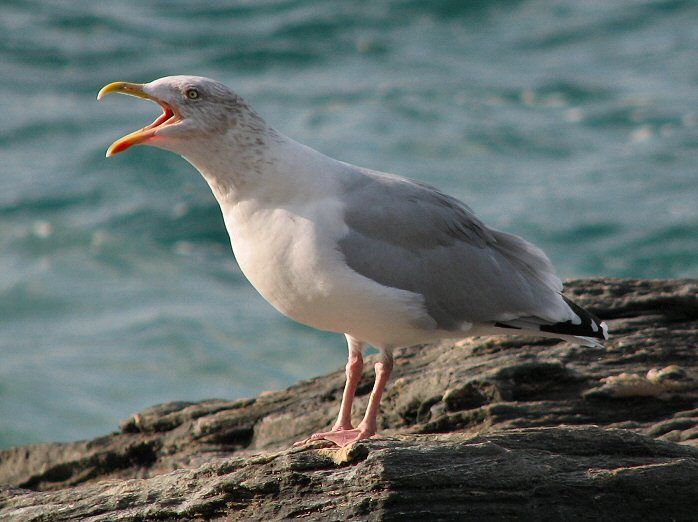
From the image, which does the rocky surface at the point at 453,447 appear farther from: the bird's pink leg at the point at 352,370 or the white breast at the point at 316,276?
the white breast at the point at 316,276

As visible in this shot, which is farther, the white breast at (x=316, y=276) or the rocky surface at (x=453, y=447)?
the white breast at (x=316, y=276)

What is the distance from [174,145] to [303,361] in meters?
7.43

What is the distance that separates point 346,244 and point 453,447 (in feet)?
3.93

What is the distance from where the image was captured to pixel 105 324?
13.1 meters

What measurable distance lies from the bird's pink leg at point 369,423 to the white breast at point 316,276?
25 centimetres

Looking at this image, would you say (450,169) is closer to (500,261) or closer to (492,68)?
(492,68)

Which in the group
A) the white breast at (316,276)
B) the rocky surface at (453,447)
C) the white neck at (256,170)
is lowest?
the rocky surface at (453,447)

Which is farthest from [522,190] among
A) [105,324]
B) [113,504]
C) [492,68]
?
[113,504]

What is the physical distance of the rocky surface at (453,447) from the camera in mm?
4238

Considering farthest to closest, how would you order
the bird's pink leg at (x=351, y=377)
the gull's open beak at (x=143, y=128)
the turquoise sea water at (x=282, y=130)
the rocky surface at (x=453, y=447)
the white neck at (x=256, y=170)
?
the turquoise sea water at (x=282, y=130) < the bird's pink leg at (x=351, y=377) < the white neck at (x=256, y=170) < the gull's open beak at (x=143, y=128) < the rocky surface at (x=453, y=447)

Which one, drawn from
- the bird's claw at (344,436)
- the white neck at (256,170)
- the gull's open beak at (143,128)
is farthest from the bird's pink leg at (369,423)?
the gull's open beak at (143,128)

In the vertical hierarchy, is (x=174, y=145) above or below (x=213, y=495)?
above

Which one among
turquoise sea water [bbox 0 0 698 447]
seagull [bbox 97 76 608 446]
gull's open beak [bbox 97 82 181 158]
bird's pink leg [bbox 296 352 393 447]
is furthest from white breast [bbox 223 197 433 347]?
turquoise sea water [bbox 0 0 698 447]

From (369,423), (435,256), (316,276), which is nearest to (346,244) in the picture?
(316,276)
